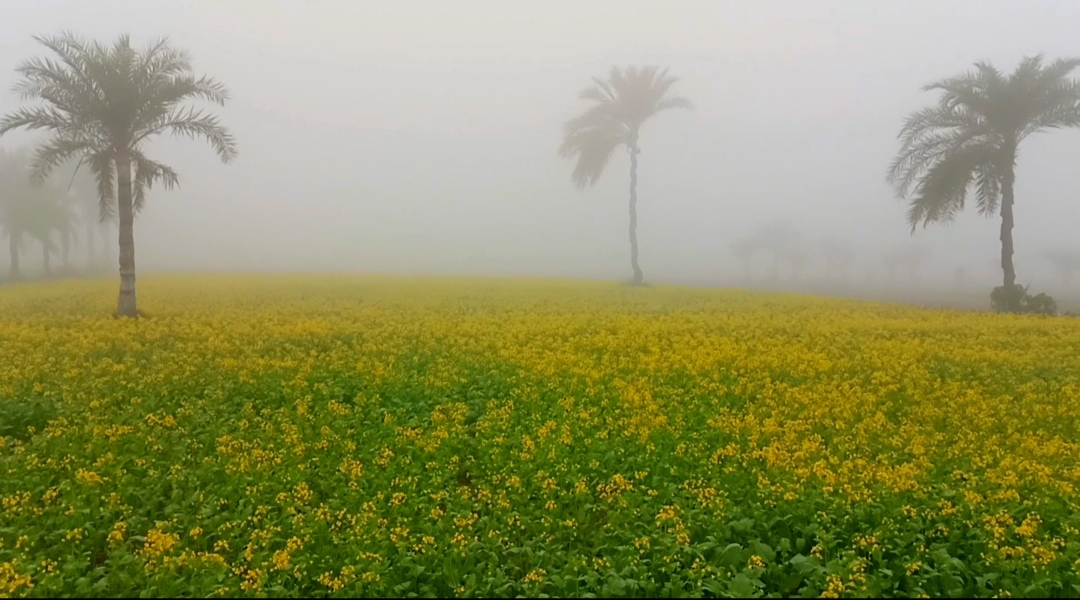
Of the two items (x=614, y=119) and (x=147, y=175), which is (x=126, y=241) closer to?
(x=147, y=175)

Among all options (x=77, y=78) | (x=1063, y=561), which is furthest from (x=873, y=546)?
(x=77, y=78)

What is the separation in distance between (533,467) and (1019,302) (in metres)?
24.3

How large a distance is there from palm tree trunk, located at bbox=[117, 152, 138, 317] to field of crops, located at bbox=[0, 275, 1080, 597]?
11.5 feet

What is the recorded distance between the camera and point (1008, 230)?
23984mm

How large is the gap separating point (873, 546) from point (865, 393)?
4661mm

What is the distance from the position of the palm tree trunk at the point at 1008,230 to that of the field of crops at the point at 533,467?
12.4m

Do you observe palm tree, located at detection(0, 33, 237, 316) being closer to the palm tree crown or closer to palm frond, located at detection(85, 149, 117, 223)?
palm frond, located at detection(85, 149, 117, 223)

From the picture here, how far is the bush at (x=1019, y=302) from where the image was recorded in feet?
75.5

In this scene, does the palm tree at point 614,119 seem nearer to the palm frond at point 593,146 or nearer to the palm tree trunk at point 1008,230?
the palm frond at point 593,146

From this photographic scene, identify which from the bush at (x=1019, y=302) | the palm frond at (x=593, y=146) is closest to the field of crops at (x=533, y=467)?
the bush at (x=1019, y=302)

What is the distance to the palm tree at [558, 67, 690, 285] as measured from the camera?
1310 inches

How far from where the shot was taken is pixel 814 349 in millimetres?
12828

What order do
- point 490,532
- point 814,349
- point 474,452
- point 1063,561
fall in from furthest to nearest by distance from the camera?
point 814,349, point 474,452, point 490,532, point 1063,561

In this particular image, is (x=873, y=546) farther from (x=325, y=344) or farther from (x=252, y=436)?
(x=325, y=344)
